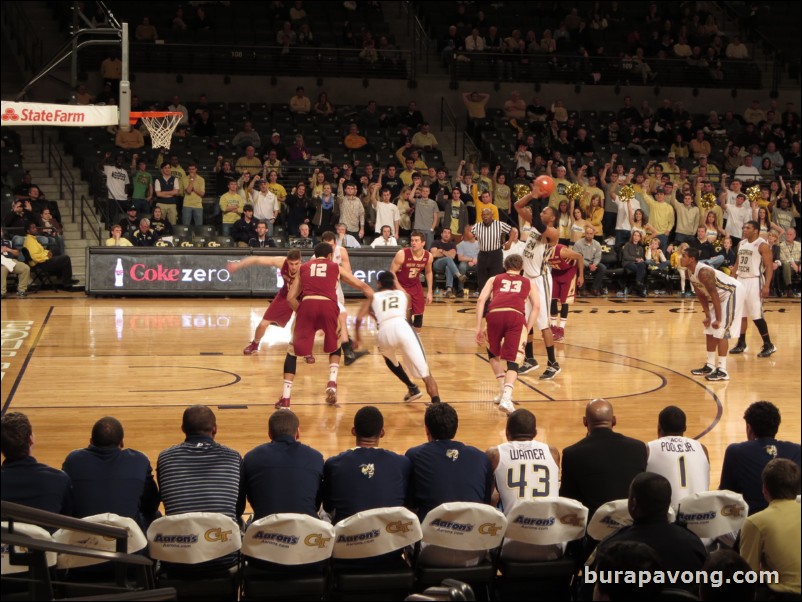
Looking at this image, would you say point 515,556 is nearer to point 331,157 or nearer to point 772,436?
point 772,436

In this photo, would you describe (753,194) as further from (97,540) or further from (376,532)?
(97,540)

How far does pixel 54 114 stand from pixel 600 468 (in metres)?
6.38

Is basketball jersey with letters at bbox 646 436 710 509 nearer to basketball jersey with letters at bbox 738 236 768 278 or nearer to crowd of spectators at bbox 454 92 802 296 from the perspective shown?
basketball jersey with letters at bbox 738 236 768 278

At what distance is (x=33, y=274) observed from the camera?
66.2 feet

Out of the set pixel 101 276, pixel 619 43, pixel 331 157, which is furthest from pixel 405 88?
pixel 101 276

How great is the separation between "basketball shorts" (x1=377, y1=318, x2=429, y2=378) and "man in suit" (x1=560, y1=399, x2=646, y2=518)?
4181 millimetres

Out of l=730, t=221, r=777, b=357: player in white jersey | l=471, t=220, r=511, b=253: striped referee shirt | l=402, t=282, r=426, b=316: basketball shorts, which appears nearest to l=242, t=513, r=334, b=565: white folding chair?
l=402, t=282, r=426, b=316: basketball shorts

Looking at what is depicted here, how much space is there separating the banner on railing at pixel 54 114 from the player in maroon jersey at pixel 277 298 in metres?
2.72

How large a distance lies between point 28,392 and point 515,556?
7.52 meters

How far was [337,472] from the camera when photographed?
6.26m

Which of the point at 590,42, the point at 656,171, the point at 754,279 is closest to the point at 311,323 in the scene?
the point at 754,279

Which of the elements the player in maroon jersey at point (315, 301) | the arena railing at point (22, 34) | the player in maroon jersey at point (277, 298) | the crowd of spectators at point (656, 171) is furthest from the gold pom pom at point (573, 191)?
the arena railing at point (22, 34)

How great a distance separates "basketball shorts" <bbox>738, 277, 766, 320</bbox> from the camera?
14.8m

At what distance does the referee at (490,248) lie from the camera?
17641mm
